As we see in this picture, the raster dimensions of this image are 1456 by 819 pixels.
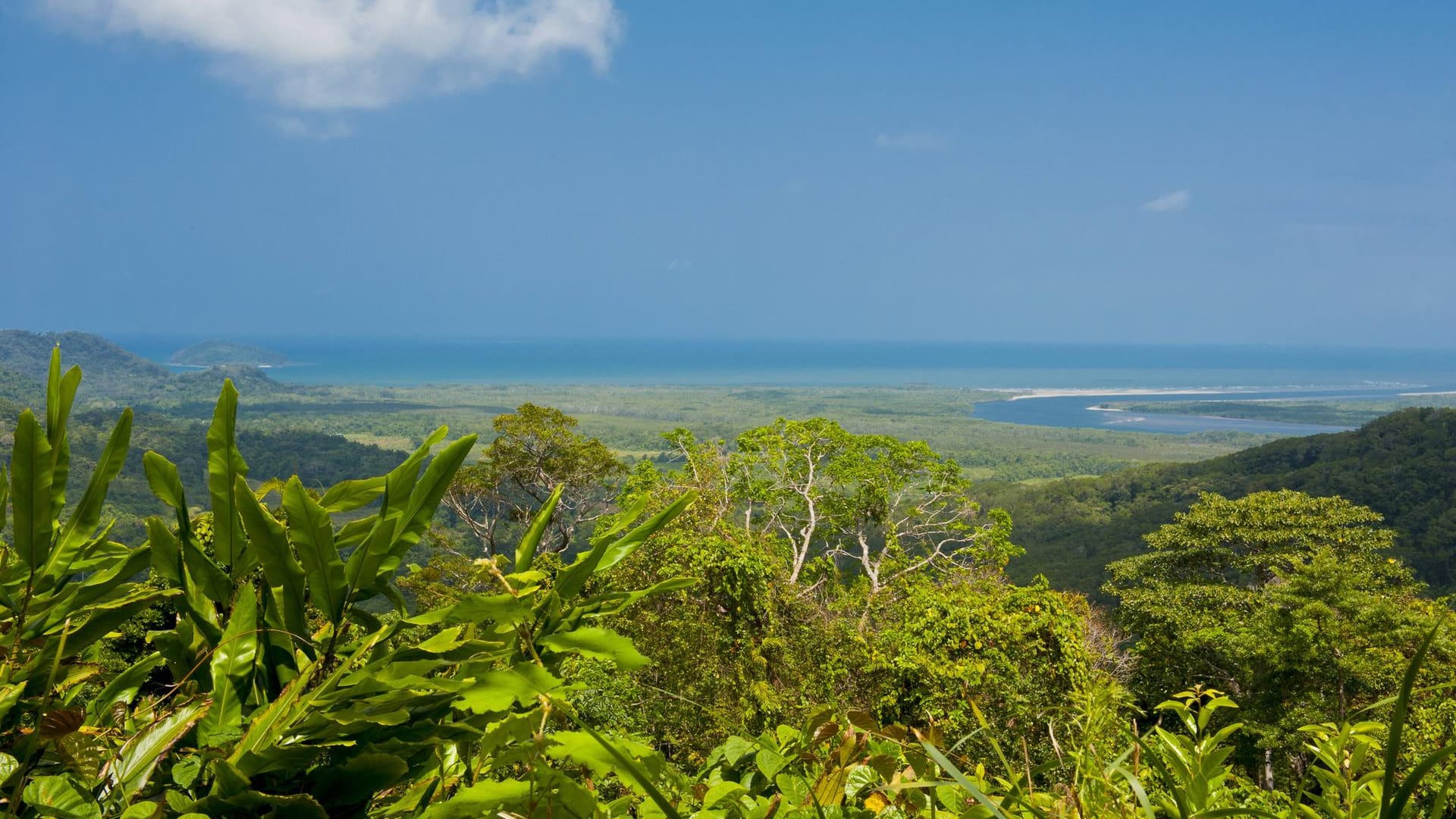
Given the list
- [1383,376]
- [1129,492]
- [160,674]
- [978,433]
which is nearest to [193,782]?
[160,674]

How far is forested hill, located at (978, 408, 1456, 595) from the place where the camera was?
1265 inches

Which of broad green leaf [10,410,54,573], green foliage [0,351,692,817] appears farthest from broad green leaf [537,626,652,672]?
broad green leaf [10,410,54,573]

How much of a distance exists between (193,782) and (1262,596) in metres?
15.3

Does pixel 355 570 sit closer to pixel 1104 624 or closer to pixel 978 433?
pixel 1104 624

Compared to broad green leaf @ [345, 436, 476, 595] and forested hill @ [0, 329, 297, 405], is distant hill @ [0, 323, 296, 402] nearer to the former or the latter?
forested hill @ [0, 329, 297, 405]

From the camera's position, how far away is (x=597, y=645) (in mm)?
540

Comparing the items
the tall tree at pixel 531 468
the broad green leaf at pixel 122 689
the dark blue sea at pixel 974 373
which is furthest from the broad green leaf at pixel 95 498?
the dark blue sea at pixel 974 373

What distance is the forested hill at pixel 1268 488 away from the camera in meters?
32.1

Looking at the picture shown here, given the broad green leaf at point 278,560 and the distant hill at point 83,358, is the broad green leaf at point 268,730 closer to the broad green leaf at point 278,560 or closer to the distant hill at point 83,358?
the broad green leaf at point 278,560

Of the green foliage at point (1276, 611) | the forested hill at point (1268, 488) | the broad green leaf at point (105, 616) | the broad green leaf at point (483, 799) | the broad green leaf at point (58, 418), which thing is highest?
the broad green leaf at point (58, 418)

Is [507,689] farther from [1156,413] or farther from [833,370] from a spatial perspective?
[833,370]

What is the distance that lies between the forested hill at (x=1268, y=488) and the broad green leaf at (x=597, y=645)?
30.3 meters

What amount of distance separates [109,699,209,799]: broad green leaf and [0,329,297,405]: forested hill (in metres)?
111

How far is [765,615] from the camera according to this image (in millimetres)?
7637
